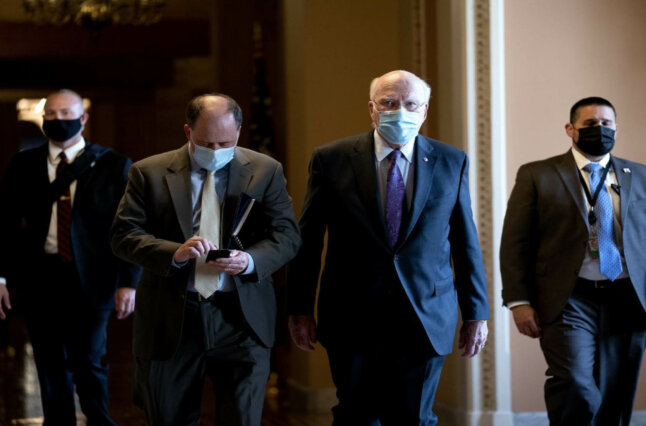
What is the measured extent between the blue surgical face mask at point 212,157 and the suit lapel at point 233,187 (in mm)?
58

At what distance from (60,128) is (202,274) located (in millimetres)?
1727

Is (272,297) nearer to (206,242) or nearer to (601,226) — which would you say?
(206,242)

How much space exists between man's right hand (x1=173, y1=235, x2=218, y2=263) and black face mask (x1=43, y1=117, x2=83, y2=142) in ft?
5.82

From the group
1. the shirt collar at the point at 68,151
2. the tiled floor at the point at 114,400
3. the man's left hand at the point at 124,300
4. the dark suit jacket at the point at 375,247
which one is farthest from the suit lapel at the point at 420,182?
the tiled floor at the point at 114,400

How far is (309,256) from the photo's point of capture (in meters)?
3.95

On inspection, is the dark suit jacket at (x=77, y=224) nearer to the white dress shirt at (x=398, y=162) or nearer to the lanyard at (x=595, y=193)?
the white dress shirt at (x=398, y=162)

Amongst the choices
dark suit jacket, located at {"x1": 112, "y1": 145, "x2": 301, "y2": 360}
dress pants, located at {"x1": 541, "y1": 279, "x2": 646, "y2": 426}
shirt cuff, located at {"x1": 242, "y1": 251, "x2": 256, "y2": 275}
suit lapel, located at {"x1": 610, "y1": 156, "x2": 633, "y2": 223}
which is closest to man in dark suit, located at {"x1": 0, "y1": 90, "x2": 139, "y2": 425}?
dark suit jacket, located at {"x1": 112, "y1": 145, "x2": 301, "y2": 360}

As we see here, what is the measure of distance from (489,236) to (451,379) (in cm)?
83

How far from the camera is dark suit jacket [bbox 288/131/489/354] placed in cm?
381

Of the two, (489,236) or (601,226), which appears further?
(489,236)

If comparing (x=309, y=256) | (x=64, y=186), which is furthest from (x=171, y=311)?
(x=64, y=186)

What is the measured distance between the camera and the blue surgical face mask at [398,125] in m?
3.78

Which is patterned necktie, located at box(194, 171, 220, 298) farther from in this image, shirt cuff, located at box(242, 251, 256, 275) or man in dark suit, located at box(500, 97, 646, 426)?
man in dark suit, located at box(500, 97, 646, 426)

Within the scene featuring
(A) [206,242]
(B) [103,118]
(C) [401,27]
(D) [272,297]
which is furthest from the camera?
(B) [103,118]
